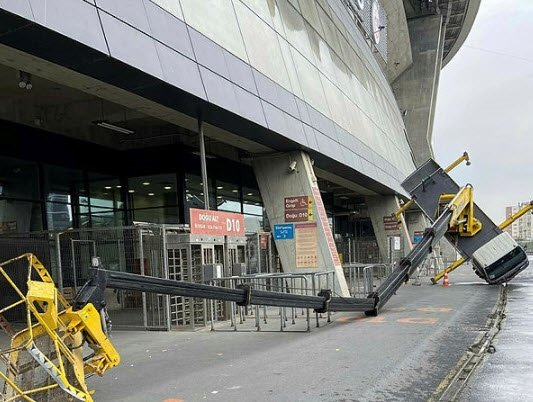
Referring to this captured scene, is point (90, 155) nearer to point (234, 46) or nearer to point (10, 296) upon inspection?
point (10, 296)

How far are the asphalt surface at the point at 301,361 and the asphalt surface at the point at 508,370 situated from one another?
474mm

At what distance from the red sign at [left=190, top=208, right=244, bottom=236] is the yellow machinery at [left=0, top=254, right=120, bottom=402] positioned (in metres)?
6.05

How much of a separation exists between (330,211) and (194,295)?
29321mm

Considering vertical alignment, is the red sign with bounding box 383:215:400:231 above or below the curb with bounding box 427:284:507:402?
above

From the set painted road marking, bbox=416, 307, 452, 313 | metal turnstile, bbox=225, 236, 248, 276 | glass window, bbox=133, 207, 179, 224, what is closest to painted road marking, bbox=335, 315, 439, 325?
painted road marking, bbox=416, 307, 452, 313

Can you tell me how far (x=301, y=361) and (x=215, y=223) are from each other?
15.7ft

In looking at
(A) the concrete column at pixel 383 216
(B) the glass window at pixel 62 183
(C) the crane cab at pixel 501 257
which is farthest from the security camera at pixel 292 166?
(A) the concrete column at pixel 383 216

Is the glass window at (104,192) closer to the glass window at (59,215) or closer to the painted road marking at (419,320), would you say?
the glass window at (59,215)

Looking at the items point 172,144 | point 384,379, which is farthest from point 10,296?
point 384,379

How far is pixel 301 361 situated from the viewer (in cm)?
783

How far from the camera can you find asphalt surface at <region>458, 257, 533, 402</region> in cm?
579

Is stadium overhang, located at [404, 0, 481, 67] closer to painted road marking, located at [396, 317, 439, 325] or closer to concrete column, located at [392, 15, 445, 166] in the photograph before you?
concrete column, located at [392, 15, 445, 166]

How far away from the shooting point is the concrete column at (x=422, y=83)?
51812mm

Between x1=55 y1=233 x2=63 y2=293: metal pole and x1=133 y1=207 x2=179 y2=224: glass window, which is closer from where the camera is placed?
x1=55 y1=233 x2=63 y2=293: metal pole
